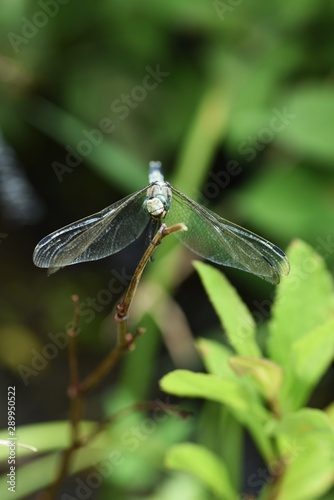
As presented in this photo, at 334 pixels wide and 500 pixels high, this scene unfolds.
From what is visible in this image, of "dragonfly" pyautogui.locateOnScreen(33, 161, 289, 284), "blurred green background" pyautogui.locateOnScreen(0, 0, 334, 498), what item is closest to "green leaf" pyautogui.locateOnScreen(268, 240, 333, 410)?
"dragonfly" pyautogui.locateOnScreen(33, 161, 289, 284)

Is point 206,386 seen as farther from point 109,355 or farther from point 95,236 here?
point 95,236

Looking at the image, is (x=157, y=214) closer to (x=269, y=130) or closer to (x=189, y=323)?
(x=269, y=130)

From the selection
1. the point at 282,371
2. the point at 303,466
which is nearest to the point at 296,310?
the point at 282,371

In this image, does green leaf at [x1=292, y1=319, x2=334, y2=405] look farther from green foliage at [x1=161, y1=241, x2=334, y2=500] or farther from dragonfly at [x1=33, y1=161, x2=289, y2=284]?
dragonfly at [x1=33, y1=161, x2=289, y2=284]

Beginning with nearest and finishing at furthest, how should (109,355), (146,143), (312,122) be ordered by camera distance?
(109,355) → (312,122) → (146,143)

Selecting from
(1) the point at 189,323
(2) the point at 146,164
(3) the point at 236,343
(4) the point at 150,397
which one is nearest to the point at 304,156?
(2) the point at 146,164

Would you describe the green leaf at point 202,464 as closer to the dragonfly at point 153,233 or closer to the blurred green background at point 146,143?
the dragonfly at point 153,233
